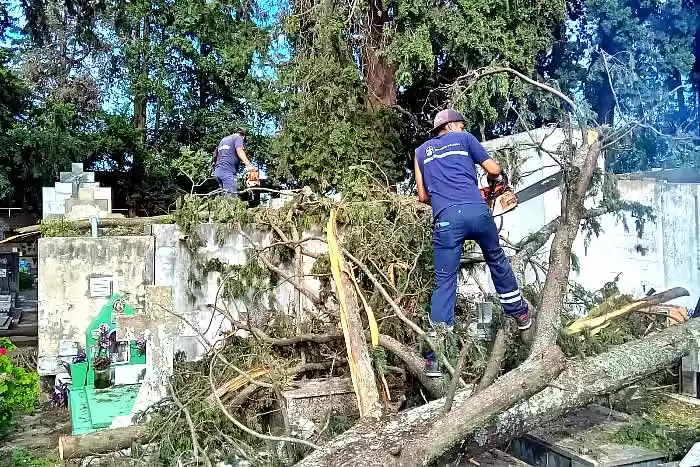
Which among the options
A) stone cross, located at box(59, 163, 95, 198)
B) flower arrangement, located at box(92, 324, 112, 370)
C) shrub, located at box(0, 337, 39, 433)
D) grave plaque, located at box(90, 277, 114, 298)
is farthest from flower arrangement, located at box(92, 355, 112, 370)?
stone cross, located at box(59, 163, 95, 198)

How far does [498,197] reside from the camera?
4172 millimetres

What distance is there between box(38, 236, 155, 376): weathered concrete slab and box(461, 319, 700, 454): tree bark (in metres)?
4.52

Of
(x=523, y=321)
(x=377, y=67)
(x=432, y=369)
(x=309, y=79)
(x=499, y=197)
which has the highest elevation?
(x=377, y=67)

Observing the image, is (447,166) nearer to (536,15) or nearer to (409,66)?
(409,66)

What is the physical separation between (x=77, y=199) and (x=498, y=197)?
5.86m

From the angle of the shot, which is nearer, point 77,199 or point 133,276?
point 133,276

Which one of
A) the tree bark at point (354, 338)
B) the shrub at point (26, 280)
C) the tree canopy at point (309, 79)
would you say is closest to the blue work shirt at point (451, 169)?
the tree bark at point (354, 338)

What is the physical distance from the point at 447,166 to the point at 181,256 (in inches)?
103

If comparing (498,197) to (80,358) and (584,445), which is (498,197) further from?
(80,358)

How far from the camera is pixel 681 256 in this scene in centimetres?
688

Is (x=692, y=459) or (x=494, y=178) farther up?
(x=494, y=178)

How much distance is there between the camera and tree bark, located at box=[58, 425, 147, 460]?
3846 millimetres

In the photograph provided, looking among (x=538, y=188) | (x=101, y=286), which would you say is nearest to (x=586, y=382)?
(x=538, y=188)

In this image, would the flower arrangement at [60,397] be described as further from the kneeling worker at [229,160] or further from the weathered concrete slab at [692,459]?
the weathered concrete slab at [692,459]
